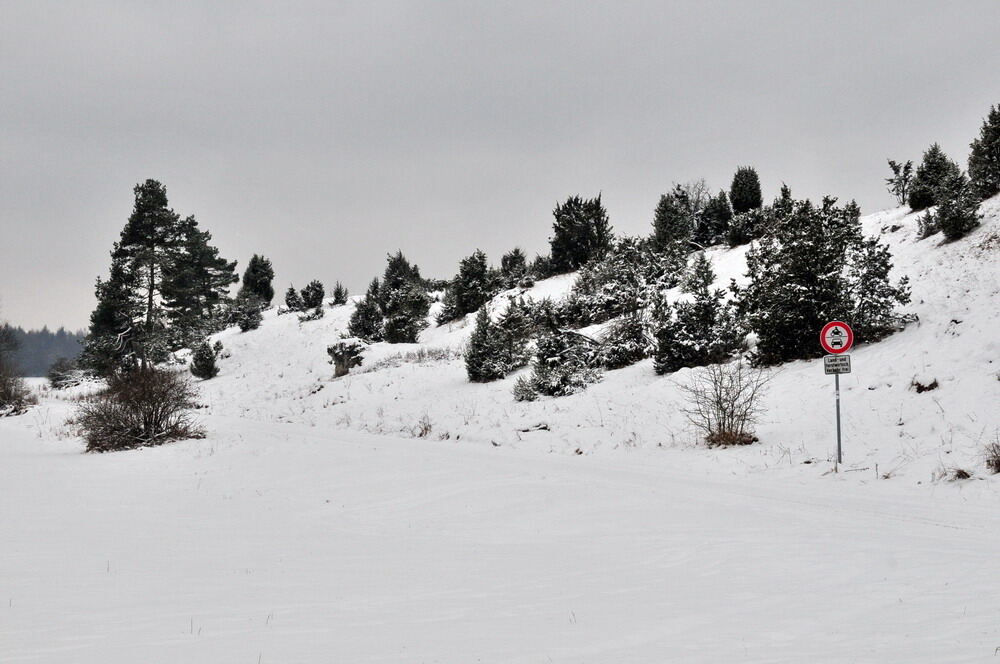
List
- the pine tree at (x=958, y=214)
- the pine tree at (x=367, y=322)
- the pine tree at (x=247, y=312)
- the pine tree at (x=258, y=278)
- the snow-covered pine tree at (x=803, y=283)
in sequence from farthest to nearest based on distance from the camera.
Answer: the pine tree at (x=258, y=278) → the pine tree at (x=247, y=312) → the pine tree at (x=367, y=322) → the pine tree at (x=958, y=214) → the snow-covered pine tree at (x=803, y=283)

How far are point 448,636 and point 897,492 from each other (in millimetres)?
7205

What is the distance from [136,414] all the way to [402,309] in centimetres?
2076

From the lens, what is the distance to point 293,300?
165 ft

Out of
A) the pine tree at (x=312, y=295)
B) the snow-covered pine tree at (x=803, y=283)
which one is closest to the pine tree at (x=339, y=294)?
the pine tree at (x=312, y=295)

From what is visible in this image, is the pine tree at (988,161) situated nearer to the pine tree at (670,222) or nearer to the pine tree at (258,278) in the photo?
the pine tree at (670,222)

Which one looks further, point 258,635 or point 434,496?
point 434,496

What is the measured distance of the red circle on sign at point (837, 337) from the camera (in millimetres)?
10393

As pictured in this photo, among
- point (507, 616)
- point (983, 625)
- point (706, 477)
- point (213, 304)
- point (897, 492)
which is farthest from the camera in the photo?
point (213, 304)

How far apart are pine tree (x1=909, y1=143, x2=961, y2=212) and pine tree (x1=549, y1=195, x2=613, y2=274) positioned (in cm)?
1653

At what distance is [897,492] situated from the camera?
7.93m

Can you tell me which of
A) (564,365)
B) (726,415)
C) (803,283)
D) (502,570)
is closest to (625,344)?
(564,365)

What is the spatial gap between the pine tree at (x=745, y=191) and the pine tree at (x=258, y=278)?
1612 inches

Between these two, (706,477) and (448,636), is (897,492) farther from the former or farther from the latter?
(448,636)

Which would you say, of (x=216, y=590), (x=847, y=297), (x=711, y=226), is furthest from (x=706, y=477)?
(x=711, y=226)
